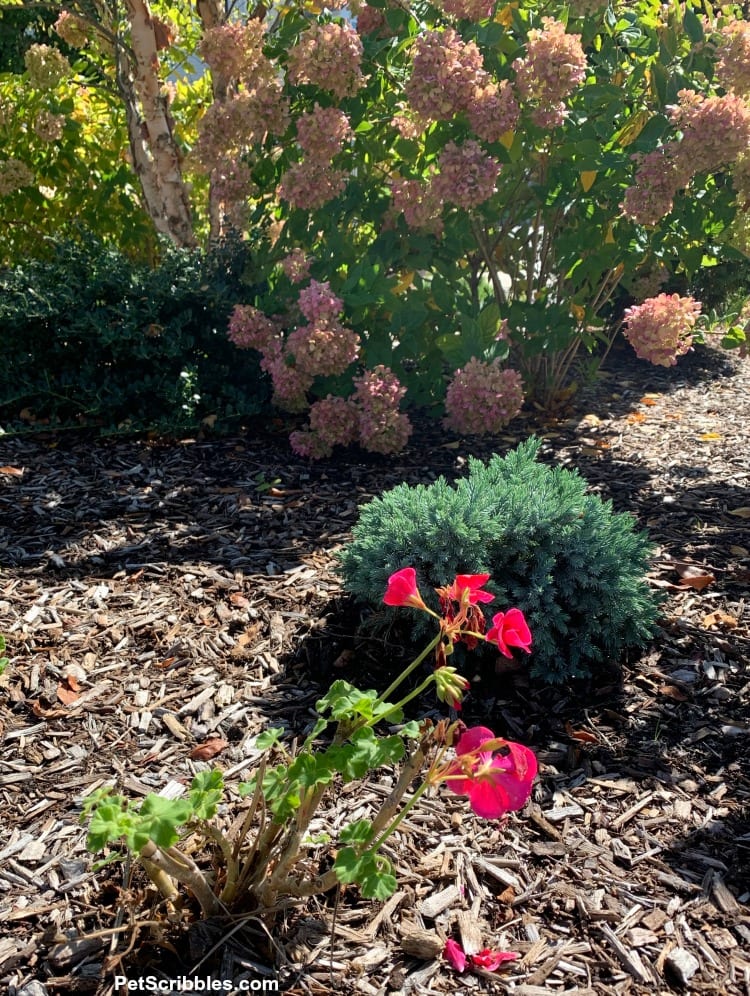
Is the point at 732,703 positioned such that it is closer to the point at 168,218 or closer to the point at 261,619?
the point at 261,619


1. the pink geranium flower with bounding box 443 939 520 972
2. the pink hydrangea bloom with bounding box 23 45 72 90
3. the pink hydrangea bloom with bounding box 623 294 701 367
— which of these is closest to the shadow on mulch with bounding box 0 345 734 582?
the pink hydrangea bloom with bounding box 623 294 701 367

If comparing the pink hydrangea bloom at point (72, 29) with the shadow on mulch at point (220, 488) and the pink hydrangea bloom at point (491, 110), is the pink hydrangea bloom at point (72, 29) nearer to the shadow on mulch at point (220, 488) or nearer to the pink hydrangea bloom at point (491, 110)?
the shadow on mulch at point (220, 488)

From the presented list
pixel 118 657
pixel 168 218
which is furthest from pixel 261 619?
pixel 168 218

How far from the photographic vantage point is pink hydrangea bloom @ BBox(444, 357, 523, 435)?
450 cm

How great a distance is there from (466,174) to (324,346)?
3.50 ft

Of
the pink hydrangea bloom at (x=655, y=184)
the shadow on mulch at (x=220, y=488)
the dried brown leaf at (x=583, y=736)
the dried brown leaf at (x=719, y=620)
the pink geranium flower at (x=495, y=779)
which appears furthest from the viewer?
the pink hydrangea bloom at (x=655, y=184)

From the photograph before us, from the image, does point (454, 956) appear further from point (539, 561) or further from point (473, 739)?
point (539, 561)

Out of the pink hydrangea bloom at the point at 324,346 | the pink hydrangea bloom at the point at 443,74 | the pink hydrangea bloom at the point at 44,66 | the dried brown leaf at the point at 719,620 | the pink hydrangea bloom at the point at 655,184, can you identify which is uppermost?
the pink hydrangea bloom at the point at 44,66

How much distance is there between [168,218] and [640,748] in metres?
4.86

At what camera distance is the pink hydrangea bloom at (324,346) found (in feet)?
13.9

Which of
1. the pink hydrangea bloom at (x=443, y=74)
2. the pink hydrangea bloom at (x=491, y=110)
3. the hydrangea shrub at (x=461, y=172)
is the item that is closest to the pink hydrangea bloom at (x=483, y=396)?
the hydrangea shrub at (x=461, y=172)

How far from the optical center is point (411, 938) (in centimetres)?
179

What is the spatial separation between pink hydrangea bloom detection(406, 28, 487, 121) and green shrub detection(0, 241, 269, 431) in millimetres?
1602

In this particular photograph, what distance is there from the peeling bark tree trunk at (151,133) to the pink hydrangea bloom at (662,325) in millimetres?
3124
